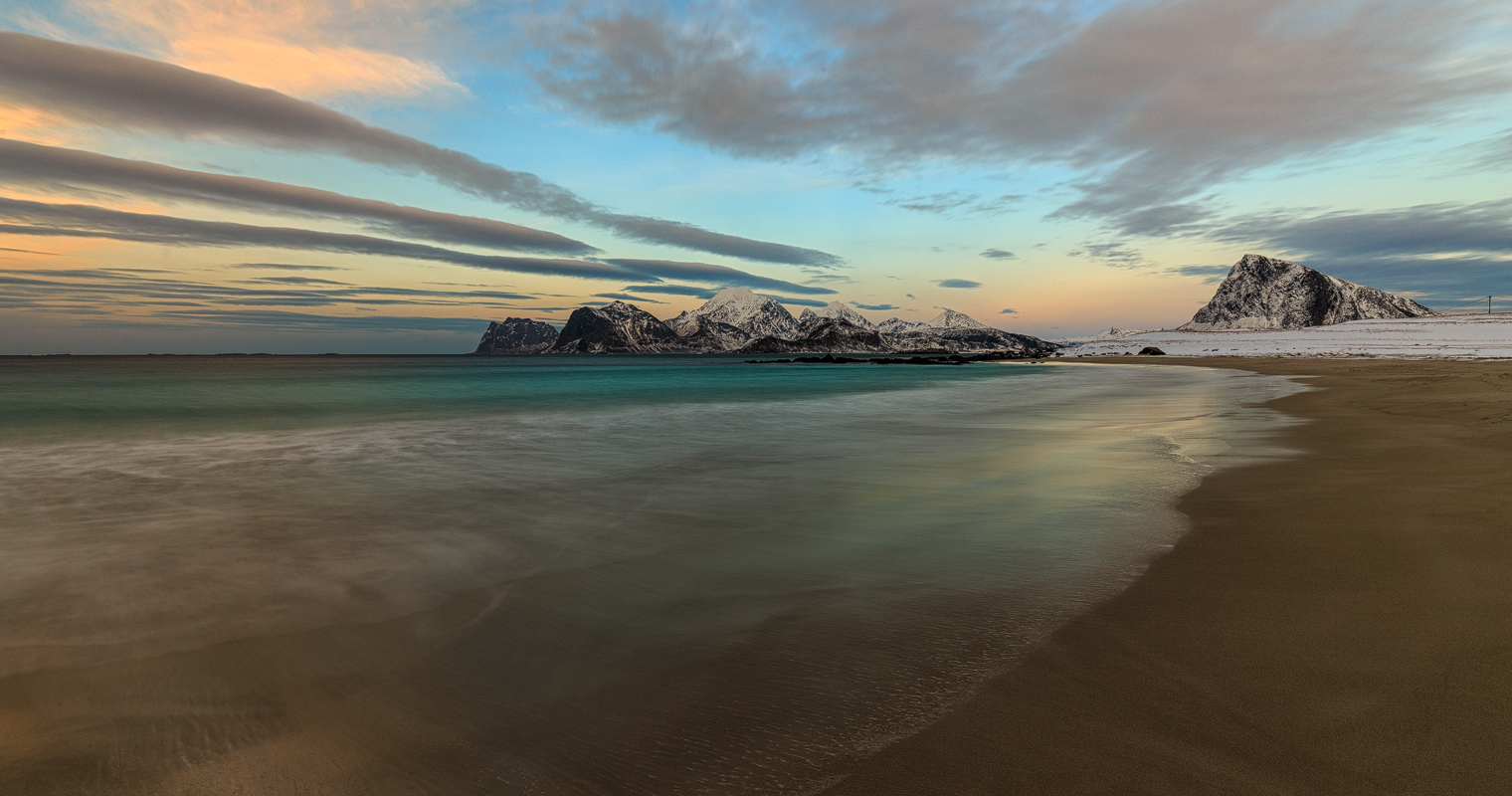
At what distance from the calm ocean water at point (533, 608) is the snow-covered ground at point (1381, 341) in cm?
8815

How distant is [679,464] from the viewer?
13.7 meters

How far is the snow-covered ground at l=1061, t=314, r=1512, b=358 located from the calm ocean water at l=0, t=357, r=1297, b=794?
289 ft

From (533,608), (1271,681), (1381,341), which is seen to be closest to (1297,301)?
(1381,341)

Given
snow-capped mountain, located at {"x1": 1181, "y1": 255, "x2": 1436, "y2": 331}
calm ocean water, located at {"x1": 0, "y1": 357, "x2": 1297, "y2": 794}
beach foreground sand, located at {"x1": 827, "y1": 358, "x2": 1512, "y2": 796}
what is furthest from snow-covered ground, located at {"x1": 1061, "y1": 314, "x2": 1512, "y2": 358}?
snow-capped mountain, located at {"x1": 1181, "y1": 255, "x2": 1436, "y2": 331}

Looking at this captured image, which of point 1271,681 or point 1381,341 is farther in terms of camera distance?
point 1381,341

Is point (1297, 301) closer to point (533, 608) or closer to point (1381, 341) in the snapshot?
point (1381, 341)

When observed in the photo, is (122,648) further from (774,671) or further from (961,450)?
(961,450)

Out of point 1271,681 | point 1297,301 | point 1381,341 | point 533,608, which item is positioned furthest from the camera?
point 1297,301

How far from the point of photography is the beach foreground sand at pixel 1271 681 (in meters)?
2.83

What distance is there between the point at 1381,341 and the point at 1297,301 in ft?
439

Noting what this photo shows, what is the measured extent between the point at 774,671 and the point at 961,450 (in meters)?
11.3

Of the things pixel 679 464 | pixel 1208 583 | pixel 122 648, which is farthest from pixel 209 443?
pixel 1208 583

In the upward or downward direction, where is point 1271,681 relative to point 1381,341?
downward

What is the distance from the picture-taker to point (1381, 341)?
85438mm
